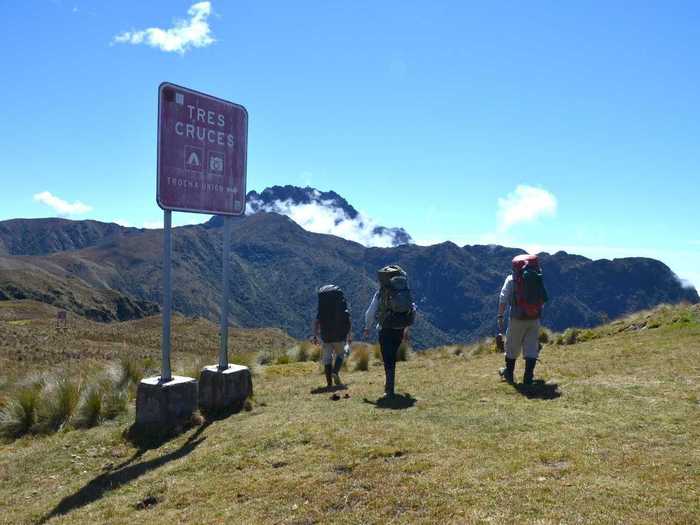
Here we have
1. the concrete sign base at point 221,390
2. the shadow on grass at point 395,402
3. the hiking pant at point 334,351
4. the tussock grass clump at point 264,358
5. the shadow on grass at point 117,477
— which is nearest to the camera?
the shadow on grass at point 117,477

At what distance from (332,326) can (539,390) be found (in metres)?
4.28

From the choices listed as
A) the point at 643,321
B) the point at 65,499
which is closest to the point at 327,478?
the point at 65,499

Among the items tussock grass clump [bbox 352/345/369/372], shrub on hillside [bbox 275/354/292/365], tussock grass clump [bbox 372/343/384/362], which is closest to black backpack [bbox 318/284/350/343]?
tussock grass clump [bbox 352/345/369/372]

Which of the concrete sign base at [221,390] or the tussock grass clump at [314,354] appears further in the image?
the tussock grass clump at [314,354]

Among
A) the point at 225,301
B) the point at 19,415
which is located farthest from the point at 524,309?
the point at 19,415

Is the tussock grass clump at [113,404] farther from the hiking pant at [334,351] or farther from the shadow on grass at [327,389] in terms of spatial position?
the hiking pant at [334,351]

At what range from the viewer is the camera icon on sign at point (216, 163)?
10109mm

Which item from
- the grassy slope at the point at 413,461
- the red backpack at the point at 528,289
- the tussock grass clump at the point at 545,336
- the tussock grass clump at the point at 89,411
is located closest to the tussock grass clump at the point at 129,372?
the tussock grass clump at the point at 89,411

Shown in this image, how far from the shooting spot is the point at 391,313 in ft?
31.4

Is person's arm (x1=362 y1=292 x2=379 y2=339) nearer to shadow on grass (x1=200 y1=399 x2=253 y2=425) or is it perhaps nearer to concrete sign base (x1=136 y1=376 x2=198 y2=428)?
shadow on grass (x1=200 y1=399 x2=253 y2=425)

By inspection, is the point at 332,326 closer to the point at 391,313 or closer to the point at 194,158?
the point at 391,313

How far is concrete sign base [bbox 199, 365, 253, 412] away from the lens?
977 cm

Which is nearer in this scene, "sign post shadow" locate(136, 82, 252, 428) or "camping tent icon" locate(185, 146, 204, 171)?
"sign post shadow" locate(136, 82, 252, 428)

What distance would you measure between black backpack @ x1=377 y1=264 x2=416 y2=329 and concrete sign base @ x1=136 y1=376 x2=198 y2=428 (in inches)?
132
